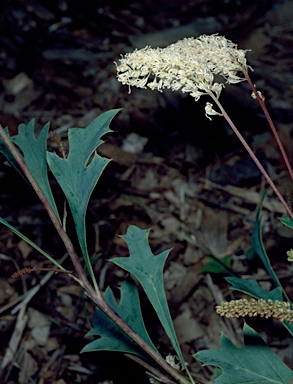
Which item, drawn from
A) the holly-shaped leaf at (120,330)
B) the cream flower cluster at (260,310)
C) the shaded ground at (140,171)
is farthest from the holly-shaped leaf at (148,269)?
the cream flower cluster at (260,310)

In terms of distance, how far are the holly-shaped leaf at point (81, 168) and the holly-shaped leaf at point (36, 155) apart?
1.9 inches

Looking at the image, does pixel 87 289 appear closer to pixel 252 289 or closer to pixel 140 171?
pixel 252 289

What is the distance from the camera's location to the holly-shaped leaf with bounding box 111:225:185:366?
1126 millimetres

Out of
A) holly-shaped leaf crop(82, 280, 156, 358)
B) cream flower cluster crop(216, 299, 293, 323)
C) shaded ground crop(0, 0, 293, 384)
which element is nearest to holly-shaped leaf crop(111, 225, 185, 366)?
holly-shaped leaf crop(82, 280, 156, 358)

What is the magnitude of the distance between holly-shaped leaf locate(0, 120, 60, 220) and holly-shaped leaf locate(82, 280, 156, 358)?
32 centimetres

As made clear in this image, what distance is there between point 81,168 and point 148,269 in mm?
307

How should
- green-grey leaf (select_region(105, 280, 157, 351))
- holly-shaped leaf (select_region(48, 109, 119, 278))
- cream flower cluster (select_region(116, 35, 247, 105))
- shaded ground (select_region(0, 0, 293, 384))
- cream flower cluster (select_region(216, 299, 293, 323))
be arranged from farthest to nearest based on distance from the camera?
shaded ground (select_region(0, 0, 293, 384)) → green-grey leaf (select_region(105, 280, 157, 351)) → holly-shaped leaf (select_region(48, 109, 119, 278)) → cream flower cluster (select_region(116, 35, 247, 105)) → cream flower cluster (select_region(216, 299, 293, 323))

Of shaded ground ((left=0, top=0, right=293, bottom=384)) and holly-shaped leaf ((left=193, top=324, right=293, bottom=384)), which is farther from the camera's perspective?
shaded ground ((left=0, top=0, right=293, bottom=384))

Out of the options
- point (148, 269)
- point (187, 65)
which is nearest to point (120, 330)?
point (148, 269)

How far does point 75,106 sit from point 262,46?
3.23 feet

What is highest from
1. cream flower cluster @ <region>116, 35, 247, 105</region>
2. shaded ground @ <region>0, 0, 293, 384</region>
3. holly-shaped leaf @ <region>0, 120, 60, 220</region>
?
cream flower cluster @ <region>116, 35, 247, 105</region>

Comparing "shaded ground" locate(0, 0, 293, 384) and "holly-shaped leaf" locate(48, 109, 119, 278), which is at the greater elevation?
"holly-shaped leaf" locate(48, 109, 119, 278)

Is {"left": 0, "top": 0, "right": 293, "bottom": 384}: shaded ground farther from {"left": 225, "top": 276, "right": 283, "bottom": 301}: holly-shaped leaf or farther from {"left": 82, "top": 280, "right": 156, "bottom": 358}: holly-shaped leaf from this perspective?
{"left": 225, "top": 276, "right": 283, "bottom": 301}: holly-shaped leaf

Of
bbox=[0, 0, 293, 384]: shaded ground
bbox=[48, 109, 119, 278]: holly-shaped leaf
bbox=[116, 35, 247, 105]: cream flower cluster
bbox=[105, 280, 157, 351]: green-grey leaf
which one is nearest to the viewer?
bbox=[116, 35, 247, 105]: cream flower cluster
